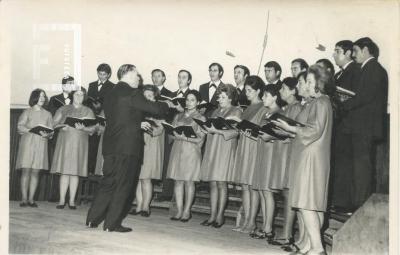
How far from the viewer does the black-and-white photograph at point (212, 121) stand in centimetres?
440

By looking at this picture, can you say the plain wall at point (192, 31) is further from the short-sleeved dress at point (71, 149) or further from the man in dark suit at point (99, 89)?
the short-sleeved dress at point (71, 149)

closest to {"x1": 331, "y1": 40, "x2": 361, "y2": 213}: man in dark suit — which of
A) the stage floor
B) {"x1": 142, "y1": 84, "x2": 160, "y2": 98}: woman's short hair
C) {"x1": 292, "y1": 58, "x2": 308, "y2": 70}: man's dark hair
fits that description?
{"x1": 292, "y1": 58, "x2": 308, "y2": 70}: man's dark hair

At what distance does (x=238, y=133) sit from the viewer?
544 cm

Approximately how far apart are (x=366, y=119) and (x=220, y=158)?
149 centimetres

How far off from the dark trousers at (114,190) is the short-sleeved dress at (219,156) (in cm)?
80

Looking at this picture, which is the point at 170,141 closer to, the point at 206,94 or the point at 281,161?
the point at 206,94

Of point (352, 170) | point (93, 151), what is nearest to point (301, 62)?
point (352, 170)

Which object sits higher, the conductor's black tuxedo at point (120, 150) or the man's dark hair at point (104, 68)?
the man's dark hair at point (104, 68)

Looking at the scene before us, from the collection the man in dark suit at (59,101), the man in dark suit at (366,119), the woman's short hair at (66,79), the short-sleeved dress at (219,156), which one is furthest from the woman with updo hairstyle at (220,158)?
the man in dark suit at (59,101)

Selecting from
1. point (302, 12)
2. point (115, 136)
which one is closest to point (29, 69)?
point (115, 136)

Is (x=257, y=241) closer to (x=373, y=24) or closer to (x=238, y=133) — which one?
(x=238, y=133)

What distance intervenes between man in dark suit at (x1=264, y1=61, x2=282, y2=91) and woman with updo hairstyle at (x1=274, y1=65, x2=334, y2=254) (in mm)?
1157

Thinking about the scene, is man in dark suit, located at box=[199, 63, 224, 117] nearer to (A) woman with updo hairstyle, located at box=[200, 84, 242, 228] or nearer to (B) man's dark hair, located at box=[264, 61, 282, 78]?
(A) woman with updo hairstyle, located at box=[200, 84, 242, 228]

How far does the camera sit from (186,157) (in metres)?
5.67
